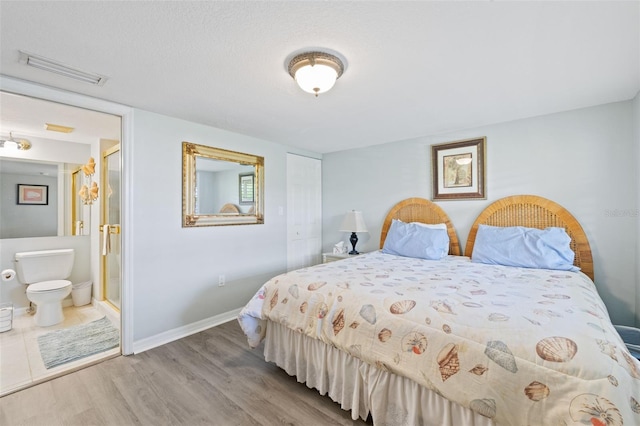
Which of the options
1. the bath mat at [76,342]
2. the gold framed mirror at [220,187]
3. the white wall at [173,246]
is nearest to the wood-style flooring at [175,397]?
the bath mat at [76,342]

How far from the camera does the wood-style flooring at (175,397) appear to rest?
5.55ft

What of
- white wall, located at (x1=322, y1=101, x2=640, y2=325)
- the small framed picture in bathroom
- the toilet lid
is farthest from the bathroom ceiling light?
white wall, located at (x1=322, y1=101, x2=640, y2=325)

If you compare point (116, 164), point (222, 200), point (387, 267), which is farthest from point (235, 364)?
point (116, 164)

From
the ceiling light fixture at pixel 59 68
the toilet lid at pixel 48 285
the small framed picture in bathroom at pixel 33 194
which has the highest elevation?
the ceiling light fixture at pixel 59 68

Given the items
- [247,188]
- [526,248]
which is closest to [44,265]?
[247,188]

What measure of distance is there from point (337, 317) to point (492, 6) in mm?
1834

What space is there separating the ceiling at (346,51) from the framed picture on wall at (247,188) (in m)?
0.94

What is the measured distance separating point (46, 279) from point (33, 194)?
104 centimetres

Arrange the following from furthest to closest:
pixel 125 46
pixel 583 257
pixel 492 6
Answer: pixel 583 257
pixel 125 46
pixel 492 6

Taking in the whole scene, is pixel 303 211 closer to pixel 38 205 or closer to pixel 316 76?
pixel 316 76

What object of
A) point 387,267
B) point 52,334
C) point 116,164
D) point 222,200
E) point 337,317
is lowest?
point 52,334

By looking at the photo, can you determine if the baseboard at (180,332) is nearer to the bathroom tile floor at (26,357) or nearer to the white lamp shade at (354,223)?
the bathroom tile floor at (26,357)

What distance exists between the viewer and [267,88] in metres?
2.18

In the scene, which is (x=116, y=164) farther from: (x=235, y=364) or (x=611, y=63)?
(x=611, y=63)
